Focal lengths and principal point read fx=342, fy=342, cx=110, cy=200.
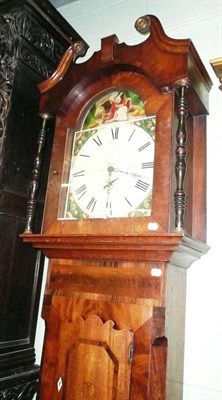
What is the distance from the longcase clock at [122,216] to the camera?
2.84 feet

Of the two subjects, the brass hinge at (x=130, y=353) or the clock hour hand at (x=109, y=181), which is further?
the clock hour hand at (x=109, y=181)

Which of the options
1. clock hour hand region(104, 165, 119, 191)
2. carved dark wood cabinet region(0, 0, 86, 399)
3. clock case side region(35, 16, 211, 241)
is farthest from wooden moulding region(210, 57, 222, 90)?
carved dark wood cabinet region(0, 0, 86, 399)

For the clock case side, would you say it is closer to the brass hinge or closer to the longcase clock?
the longcase clock

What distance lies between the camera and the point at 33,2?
3.83 feet

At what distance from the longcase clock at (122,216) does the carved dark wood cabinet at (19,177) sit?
4.7 inches

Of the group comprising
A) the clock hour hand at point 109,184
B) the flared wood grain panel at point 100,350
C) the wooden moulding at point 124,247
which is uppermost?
the clock hour hand at point 109,184

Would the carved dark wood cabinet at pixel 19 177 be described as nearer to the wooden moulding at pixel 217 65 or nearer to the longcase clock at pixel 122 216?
the longcase clock at pixel 122 216

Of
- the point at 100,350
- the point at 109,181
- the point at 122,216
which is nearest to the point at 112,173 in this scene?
the point at 109,181

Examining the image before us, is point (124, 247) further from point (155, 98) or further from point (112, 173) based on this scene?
point (155, 98)

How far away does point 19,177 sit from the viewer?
119 cm

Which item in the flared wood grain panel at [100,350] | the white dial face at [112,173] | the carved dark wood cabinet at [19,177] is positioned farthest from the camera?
the carved dark wood cabinet at [19,177]

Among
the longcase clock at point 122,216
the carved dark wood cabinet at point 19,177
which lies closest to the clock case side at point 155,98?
the longcase clock at point 122,216

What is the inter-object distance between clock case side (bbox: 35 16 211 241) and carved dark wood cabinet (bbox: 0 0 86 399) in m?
0.11

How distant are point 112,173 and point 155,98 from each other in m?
0.25
